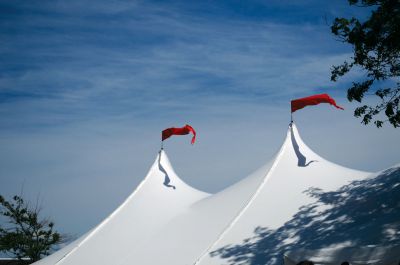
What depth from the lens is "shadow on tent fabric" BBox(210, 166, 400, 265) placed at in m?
5.43

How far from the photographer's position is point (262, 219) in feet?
23.1

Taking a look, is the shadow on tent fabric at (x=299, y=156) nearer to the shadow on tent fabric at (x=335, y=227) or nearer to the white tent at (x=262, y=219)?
the white tent at (x=262, y=219)

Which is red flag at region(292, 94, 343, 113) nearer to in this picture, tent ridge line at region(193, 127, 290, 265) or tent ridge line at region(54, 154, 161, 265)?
tent ridge line at region(193, 127, 290, 265)

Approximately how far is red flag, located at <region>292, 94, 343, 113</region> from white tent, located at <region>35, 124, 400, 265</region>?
72 cm

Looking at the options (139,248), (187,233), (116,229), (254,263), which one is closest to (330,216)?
(254,263)

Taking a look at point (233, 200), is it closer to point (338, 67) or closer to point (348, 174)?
point (348, 174)

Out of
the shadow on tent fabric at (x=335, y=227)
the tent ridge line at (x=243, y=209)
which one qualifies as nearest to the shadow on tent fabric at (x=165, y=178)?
the tent ridge line at (x=243, y=209)

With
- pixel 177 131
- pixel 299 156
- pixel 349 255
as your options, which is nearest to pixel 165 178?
pixel 177 131

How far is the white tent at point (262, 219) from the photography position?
19.4 ft

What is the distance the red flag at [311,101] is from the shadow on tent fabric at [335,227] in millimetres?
3026

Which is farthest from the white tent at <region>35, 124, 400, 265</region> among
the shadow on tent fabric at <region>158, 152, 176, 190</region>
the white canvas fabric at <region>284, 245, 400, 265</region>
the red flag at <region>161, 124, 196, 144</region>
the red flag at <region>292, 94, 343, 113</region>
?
the red flag at <region>161, 124, 196, 144</region>

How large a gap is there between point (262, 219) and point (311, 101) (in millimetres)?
4684

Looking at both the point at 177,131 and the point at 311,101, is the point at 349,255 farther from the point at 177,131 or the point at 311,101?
the point at 177,131

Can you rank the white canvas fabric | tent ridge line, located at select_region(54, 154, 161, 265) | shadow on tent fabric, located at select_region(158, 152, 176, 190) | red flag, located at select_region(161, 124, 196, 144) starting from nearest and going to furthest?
the white canvas fabric, tent ridge line, located at select_region(54, 154, 161, 265), shadow on tent fabric, located at select_region(158, 152, 176, 190), red flag, located at select_region(161, 124, 196, 144)
